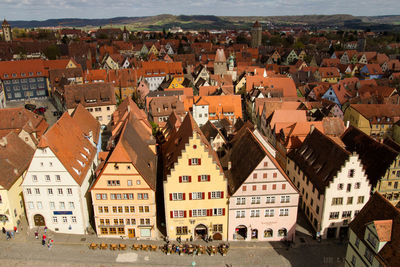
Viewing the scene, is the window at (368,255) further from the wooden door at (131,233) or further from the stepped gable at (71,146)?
the stepped gable at (71,146)

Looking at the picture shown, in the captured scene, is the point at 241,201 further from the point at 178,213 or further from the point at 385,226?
the point at 385,226

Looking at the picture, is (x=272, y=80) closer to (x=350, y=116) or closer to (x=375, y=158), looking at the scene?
(x=350, y=116)

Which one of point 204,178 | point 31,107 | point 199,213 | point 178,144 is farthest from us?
point 31,107

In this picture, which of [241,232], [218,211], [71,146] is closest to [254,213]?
[241,232]

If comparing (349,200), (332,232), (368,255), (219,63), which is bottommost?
(332,232)

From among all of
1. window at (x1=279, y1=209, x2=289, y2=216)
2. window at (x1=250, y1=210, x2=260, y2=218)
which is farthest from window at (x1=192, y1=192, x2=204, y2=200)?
window at (x1=279, y1=209, x2=289, y2=216)

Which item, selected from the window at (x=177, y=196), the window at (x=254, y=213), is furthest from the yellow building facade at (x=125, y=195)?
the window at (x=254, y=213)

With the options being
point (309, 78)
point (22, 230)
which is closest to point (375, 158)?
point (22, 230)
